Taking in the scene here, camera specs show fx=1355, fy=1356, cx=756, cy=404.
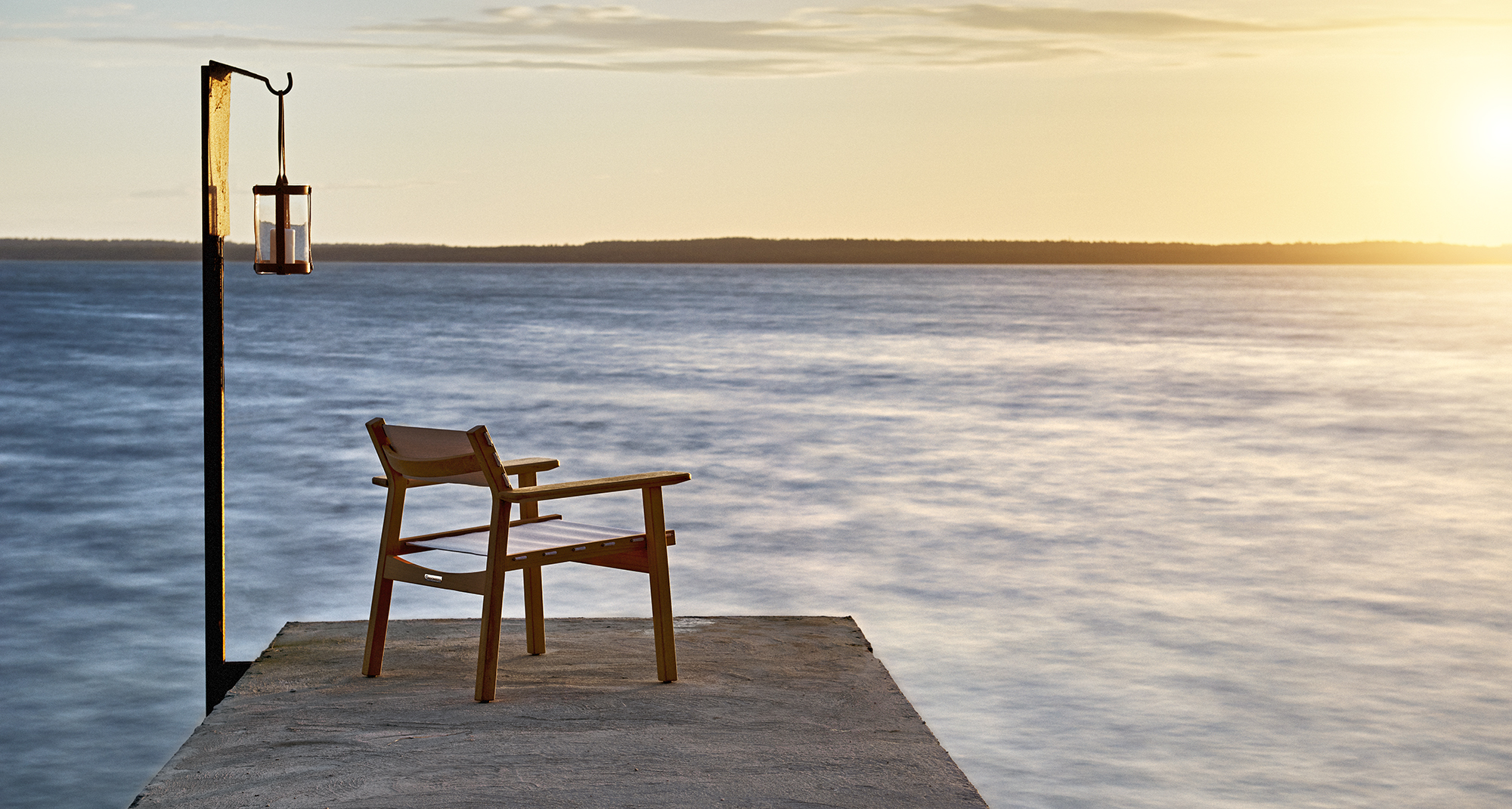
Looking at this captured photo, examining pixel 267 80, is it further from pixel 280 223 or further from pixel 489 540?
pixel 489 540

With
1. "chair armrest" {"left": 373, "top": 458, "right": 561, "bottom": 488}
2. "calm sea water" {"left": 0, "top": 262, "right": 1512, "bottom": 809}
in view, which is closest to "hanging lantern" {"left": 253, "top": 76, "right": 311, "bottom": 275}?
"chair armrest" {"left": 373, "top": 458, "right": 561, "bottom": 488}

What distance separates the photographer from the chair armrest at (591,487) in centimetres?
349

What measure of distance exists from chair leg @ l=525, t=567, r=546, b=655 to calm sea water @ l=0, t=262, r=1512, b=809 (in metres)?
1.43

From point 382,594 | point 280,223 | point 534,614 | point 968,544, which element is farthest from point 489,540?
point 968,544

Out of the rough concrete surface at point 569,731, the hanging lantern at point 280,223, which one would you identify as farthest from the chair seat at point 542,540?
the hanging lantern at point 280,223

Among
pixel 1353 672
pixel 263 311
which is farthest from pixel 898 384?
pixel 263 311

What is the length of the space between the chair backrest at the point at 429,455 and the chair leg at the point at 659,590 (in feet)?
1.33

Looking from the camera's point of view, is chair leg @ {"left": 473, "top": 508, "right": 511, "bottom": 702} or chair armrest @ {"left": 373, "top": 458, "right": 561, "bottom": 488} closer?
chair leg @ {"left": 473, "top": 508, "right": 511, "bottom": 702}

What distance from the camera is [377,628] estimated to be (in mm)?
3709

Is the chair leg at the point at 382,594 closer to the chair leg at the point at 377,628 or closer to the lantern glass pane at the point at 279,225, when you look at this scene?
the chair leg at the point at 377,628

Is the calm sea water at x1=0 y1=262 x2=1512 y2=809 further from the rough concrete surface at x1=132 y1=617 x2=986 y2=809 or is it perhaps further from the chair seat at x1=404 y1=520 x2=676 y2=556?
the chair seat at x1=404 y1=520 x2=676 y2=556

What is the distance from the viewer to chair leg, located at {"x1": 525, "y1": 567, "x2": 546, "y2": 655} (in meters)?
3.97

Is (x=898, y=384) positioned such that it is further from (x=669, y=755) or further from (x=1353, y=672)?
(x=669, y=755)

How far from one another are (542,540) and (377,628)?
0.53 m
